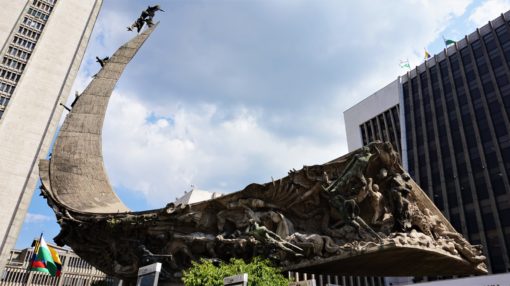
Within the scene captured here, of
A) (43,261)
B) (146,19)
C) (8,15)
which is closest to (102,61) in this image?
(146,19)

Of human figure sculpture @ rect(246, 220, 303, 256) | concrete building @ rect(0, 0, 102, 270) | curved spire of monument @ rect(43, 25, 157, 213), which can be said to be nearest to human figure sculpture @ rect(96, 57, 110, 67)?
curved spire of monument @ rect(43, 25, 157, 213)

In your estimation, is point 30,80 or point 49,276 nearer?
point 30,80

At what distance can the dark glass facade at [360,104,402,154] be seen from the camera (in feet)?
170

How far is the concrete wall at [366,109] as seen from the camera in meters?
54.4

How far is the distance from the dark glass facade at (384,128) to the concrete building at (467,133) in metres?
0.74

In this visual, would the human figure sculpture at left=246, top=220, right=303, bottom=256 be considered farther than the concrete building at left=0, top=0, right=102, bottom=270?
No

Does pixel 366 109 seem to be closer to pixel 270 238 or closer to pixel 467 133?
pixel 467 133

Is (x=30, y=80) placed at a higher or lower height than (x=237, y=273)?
higher

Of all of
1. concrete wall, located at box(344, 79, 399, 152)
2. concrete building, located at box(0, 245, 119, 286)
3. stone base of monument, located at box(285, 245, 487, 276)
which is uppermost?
concrete wall, located at box(344, 79, 399, 152)

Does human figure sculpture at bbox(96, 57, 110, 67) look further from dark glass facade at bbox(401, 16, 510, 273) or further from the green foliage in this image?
dark glass facade at bbox(401, 16, 510, 273)

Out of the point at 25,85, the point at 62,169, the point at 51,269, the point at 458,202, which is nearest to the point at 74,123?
the point at 62,169

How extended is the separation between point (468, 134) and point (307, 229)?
115 feet

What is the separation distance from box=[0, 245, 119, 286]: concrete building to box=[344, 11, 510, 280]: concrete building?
4006 cm

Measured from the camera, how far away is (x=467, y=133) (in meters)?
43.4
